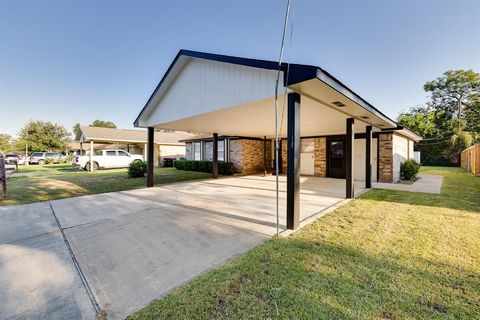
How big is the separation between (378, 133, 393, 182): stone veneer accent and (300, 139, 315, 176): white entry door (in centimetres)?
363

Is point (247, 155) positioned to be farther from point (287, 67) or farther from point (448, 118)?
point (448, 118)

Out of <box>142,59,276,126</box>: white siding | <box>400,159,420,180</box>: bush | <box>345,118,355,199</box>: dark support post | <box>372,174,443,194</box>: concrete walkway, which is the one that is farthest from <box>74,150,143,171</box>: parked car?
<box>400,159,420,180</box>: bush

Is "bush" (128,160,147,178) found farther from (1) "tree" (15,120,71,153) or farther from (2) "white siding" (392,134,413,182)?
(1) "tree" (15,120,71,153)

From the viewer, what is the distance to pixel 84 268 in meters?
2.71

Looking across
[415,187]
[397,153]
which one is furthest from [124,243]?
[397,153]

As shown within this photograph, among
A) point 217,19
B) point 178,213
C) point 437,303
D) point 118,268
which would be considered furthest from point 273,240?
point 217,19

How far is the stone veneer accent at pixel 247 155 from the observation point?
1469 centimetres

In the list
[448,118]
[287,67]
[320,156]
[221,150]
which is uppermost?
[448,118]

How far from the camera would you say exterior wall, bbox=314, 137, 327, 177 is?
40.5 ft

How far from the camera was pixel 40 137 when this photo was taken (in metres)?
37.6

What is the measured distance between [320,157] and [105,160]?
56.5 feet

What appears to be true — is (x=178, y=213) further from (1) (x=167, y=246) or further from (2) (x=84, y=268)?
(2) (x=84, y=268)

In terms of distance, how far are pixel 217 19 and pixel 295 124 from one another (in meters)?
6.86

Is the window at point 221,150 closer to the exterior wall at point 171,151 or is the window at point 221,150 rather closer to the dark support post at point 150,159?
the dark support post at point 150,159
